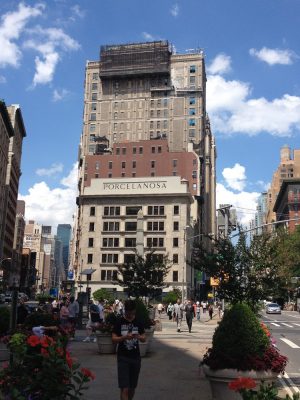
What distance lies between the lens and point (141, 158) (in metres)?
107

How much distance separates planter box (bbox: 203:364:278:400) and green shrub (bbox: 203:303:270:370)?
100 millimetres

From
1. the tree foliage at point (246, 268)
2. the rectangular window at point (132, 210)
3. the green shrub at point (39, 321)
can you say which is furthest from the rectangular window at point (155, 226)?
the green shrub at point (39, 321)

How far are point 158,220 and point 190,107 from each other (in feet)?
171

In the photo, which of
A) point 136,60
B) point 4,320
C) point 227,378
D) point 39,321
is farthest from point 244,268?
point 136,60

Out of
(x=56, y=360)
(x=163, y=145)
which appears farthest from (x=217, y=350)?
(x=163, y=145)

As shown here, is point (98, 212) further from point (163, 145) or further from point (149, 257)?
point (149, 257)

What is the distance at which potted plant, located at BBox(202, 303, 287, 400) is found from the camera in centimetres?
852

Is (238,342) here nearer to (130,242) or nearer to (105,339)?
(105,339)

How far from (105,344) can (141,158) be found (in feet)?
301

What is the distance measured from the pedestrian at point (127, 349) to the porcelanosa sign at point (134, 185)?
75.8 meters

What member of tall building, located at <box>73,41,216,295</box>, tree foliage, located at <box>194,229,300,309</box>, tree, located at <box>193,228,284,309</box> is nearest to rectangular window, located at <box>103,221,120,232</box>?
tall building, located at <box>73,41,216,295</box>

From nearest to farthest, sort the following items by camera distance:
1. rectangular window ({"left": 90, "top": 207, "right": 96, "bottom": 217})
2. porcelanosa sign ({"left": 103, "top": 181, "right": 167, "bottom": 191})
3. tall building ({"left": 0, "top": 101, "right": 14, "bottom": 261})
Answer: porcelanosa sign ({"left": 103, "top": 181, "right": 167, "bottom": 191}), rectangular window ({"left": 90, "top": 207, "right": 96, "bottom": 217}), tall building ({"left": 0, "top": 101, "right": 14, "bottom": 261})

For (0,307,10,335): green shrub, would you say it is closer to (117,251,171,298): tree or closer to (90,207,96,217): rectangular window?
(117,251,171,298): tree

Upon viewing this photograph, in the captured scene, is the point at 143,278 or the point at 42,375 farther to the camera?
the point at 143,278
